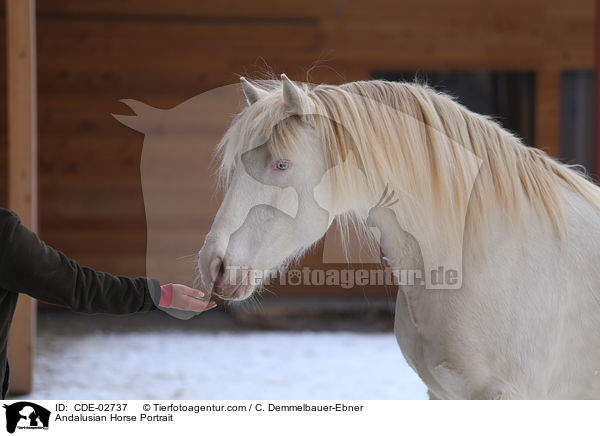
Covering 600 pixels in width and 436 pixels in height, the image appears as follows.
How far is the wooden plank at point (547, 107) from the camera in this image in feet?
17.4

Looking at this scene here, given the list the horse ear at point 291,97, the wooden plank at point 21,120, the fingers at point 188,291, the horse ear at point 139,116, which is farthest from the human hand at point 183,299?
the wooden plank at point 21,120

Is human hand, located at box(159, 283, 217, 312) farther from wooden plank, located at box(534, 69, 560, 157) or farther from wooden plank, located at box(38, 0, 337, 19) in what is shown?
wooden plank, located at box(534, 69, 560, 157)

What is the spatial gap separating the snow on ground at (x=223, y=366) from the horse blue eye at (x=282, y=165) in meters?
2.06

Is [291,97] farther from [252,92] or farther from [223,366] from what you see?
[223,366]

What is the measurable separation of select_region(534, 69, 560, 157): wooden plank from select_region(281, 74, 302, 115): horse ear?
4.78 metres

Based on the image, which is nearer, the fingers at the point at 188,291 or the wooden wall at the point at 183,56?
the fingers at the point at 188,291

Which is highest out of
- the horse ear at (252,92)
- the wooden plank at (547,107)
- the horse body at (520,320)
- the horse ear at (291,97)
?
the wooden plank at (547,107)

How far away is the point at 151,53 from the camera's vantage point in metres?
5.04

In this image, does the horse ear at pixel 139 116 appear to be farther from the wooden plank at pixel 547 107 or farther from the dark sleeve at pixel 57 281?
the wooden plank at pixel 547 107

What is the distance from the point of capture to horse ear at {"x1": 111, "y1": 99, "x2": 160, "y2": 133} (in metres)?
1.53

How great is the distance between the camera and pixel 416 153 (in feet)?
3.88

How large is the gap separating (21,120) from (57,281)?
211cm

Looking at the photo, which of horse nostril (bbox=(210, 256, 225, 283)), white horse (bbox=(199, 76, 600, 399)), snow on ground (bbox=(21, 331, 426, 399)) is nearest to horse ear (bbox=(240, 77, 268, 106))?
white horse (bbox=(199, 76, 600, 399))

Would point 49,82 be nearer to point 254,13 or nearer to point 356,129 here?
point 254,13
